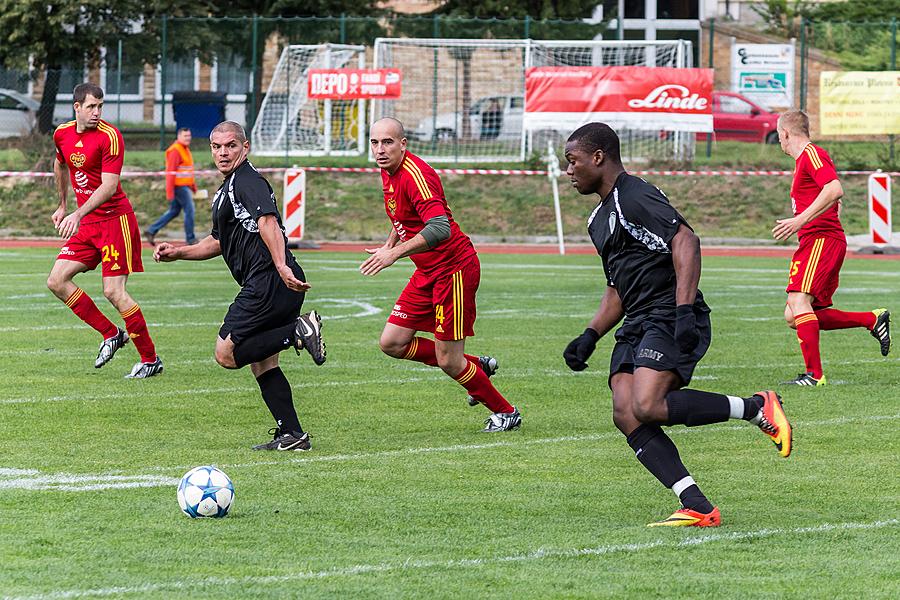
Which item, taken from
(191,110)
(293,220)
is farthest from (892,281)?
(191,110)

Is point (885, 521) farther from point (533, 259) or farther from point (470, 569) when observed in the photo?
point (533, 259)

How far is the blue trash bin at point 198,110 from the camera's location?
113 ft

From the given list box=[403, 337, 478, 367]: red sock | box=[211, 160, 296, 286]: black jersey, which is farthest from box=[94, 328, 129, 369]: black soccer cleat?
box=[211, 160, 296, 286]: black jersey

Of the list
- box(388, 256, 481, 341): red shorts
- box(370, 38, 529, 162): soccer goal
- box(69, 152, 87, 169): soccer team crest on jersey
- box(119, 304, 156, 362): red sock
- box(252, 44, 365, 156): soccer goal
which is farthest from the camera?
box(370, 38, 529, 162): soccer goal

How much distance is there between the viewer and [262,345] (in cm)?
856

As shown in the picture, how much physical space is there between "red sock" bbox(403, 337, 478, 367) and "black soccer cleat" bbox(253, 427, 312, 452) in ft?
4.11

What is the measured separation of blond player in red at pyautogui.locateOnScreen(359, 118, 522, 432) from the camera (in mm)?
9062

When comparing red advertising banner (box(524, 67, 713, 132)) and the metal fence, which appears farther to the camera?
the metal fence

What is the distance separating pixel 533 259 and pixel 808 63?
13.2 meters

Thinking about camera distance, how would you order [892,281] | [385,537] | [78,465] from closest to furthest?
[385,537] < [78,465] < [892,281]

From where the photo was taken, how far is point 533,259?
24141mm

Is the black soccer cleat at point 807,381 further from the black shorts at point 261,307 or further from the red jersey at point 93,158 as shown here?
the red jersey at point 93,158

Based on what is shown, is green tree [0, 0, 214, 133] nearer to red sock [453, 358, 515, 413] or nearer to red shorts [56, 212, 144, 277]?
red shorts [56, 212, 144, 277]

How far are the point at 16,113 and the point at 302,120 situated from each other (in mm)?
7001
